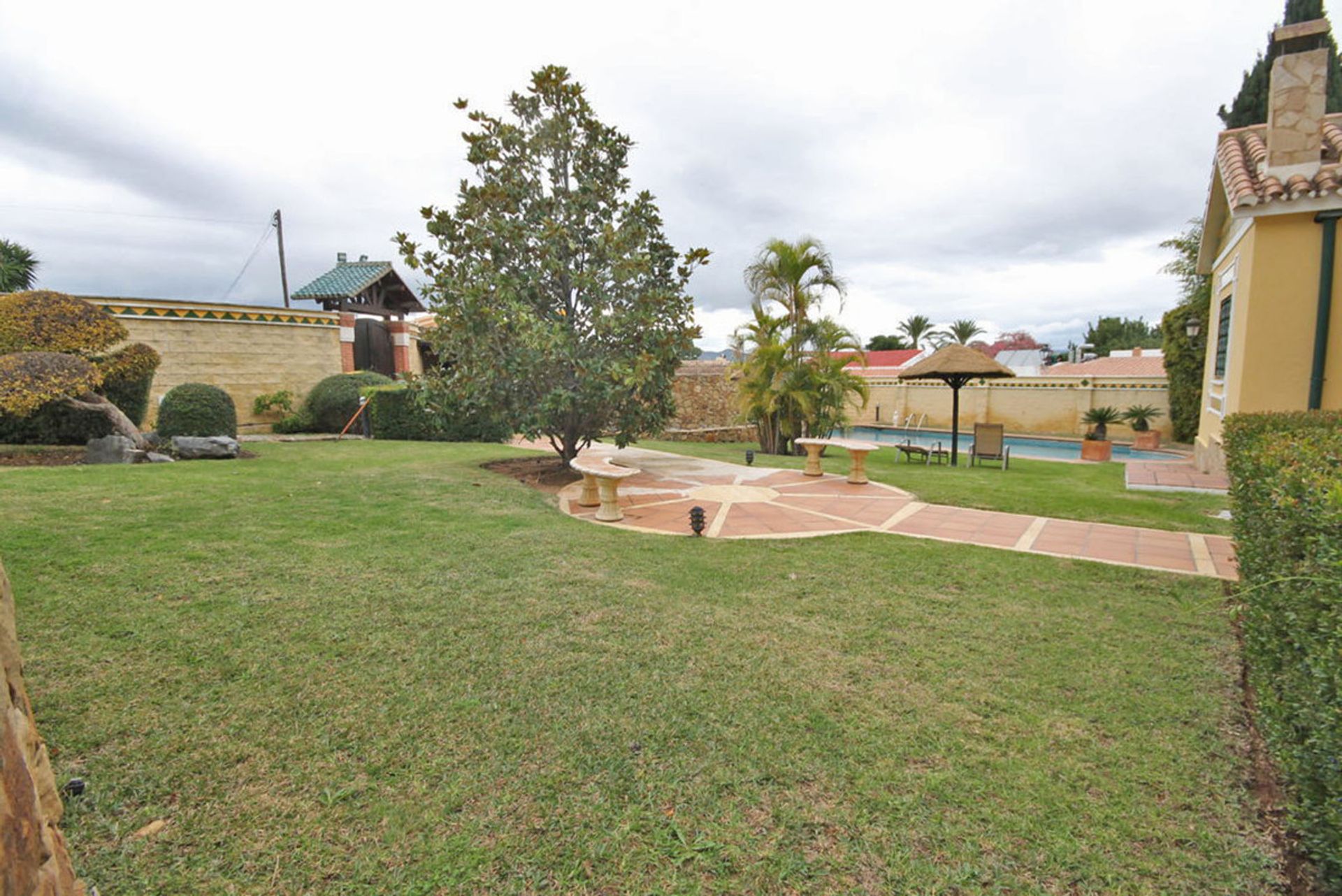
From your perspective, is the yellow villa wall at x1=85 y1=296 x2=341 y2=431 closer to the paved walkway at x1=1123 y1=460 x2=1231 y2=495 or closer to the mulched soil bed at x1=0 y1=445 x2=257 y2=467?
the mulched soil bed at x1=0 y1=445 x2=257 y2=467

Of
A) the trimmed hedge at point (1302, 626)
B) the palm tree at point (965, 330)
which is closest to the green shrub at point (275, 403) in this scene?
the trimmed hedge at point (1302, 626)

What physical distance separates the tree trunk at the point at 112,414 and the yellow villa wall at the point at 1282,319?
16.9 meters

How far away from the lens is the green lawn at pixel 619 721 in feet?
6.01

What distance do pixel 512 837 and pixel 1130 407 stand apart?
23476 millimetres

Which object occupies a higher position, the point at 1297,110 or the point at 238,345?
the point at 1297,110

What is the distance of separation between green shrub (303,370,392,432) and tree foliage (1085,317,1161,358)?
170ft

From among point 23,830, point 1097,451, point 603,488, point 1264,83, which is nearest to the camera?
point 23,830

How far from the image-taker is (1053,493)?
8.04 m

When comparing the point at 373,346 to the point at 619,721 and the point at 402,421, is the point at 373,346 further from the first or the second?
the point at 619,721

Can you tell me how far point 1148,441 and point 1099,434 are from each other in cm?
118

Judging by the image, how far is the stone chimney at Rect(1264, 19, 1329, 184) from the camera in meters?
7.90

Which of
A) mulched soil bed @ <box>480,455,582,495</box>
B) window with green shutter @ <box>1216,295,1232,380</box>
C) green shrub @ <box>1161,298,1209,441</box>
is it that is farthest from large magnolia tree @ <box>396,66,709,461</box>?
green shrub @ <box>1161,298,1209,441</box>

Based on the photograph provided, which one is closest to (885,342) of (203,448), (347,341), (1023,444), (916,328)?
(916,328)

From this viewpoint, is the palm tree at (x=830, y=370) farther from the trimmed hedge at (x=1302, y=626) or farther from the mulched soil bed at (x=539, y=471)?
the trimmed hedge at (x=1302, y=626)
